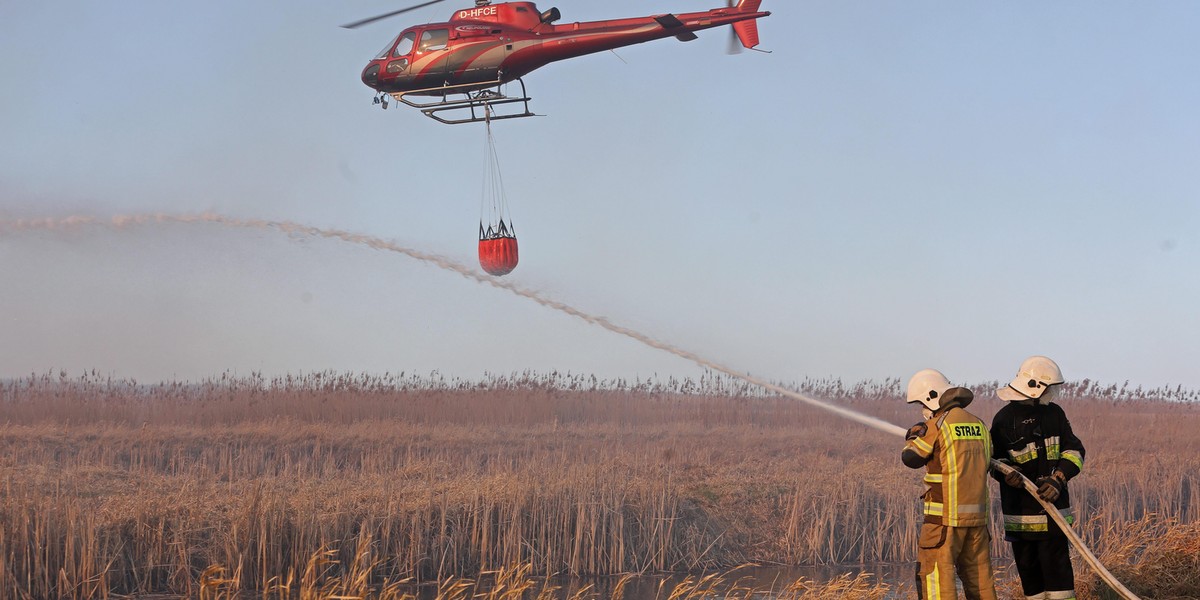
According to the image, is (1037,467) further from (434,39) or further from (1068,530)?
(434,39)

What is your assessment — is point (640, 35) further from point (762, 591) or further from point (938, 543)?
point (938, 543)

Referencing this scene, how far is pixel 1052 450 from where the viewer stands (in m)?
7.27

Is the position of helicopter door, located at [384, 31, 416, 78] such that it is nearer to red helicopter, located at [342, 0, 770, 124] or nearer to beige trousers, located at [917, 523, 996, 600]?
red helicopter, located at [342, 0, 770, 124]

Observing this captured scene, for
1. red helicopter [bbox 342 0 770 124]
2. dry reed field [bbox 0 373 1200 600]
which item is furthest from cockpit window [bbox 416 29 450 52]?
dry reed field [bbox 0 373 1200 600]

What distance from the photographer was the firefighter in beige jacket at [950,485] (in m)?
6.92

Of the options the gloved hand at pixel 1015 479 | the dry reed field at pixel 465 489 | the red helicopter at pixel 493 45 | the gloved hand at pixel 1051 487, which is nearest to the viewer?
the gloved hand at pixel 1051 487

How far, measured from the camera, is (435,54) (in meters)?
20.9

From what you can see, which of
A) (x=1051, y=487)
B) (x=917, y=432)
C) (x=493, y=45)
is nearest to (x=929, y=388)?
(x=917, y=432)

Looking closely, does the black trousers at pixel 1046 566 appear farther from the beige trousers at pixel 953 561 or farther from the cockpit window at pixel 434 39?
the cockpit window at pixel 434 39

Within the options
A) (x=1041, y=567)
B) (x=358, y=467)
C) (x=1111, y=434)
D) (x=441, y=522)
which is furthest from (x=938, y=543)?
(x=1111, y=434)

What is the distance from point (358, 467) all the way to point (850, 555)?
9.39 meters

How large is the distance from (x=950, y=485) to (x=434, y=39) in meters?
16.2

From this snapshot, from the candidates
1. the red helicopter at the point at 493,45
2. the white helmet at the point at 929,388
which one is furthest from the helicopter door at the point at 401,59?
the white helmet at the point at 929,388

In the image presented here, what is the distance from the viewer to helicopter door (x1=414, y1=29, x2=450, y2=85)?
20.8 metres
